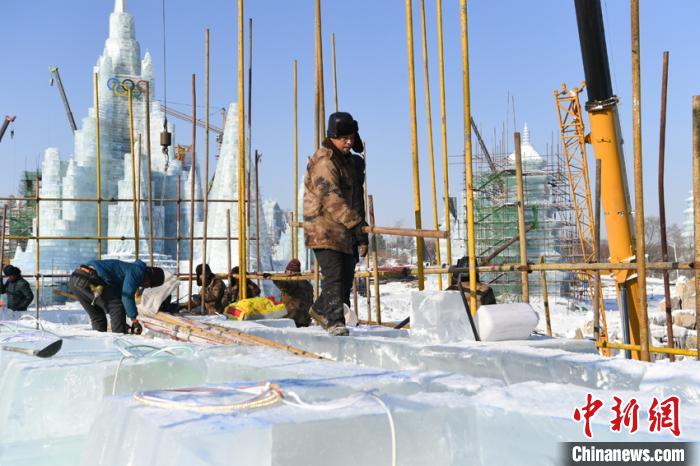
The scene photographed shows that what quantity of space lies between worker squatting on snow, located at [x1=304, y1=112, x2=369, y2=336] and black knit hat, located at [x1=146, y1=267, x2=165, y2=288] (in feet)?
9.26

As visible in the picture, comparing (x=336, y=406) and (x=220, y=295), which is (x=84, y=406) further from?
(x=220, y=295)

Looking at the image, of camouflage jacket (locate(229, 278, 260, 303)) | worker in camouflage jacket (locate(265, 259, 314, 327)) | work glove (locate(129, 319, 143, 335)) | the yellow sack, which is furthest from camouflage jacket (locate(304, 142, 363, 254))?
camouflage jacket (locate(229, 278, 260, 303))

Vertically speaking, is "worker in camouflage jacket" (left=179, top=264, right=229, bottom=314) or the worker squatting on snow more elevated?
the worker squatting on snow

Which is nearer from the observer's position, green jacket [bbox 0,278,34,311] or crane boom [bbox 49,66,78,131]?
green jacket [bbox 0,278,34,311]

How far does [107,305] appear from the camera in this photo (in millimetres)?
6480

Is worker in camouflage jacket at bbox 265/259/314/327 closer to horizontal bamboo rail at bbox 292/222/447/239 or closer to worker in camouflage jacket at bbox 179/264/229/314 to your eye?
worker in camouflage jacket at bbox 179/264/229/314

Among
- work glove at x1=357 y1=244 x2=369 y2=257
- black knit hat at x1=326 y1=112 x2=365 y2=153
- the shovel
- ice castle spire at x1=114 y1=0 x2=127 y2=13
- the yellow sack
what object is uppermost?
ice castle spire at x1=114 y1=0 x2=127 y2=13

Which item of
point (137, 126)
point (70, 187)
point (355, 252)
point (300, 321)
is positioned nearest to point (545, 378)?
point (355, 252)

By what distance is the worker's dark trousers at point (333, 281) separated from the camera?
4.23 m

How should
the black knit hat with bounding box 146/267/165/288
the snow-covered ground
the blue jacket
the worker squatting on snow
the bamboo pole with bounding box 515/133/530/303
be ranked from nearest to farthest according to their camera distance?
the snow-covered ground, the worker squatting on snow, the bamboo pole with bounding box 515/133/530/303, the blue jacket, the black knit hat with bounding box 146/267/165/288

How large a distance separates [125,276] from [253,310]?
4.33ft

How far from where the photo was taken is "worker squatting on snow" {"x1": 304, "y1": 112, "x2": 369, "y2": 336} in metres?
4.21

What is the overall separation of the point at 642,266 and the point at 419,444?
2.25 m

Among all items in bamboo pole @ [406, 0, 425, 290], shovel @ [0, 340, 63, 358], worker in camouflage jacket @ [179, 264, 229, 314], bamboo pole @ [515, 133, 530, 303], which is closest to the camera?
shovel @ [0, 340, 63, 358]
